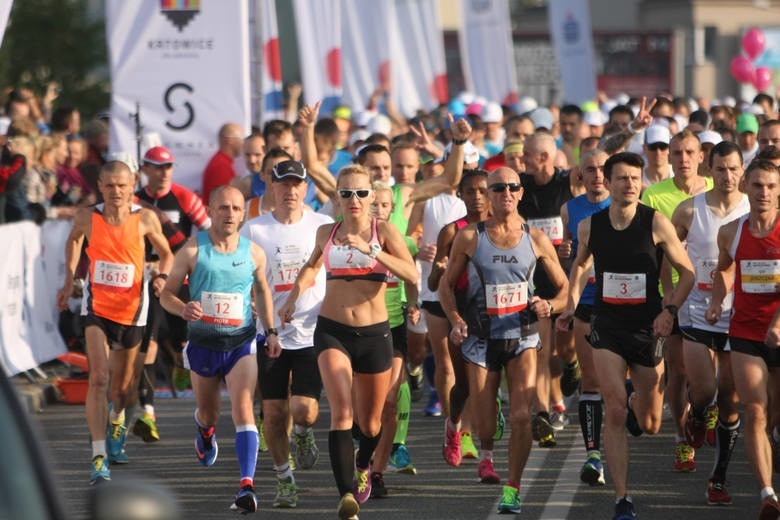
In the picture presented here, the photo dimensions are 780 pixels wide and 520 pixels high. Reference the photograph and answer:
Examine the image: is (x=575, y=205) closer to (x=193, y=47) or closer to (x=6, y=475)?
(x=193, y=47)

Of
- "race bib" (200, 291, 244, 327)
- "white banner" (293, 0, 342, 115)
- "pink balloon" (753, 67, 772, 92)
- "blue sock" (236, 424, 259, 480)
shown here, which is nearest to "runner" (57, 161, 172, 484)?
"race bib" (200, 291, 244, 327)

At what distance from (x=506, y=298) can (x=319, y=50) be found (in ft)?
42.2

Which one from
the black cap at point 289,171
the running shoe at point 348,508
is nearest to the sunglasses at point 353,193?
the black cap at point 289,171

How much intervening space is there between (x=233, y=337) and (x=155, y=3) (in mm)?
6026

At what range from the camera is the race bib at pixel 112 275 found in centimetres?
1030

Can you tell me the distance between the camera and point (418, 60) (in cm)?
3183

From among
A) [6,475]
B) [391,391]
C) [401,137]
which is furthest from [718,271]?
[6,475]

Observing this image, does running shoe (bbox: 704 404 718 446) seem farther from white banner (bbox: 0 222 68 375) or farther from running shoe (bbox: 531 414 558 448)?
white banner (bbox: 0 222 68 375)

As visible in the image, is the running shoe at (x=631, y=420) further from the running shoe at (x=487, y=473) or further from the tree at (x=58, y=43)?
the tree at (x=58, y=43)

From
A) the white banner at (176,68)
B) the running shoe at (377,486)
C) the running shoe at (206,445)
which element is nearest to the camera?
the running shoe at (377,486)

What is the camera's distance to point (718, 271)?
30.4 ft

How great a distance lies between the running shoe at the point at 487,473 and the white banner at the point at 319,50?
10242mm

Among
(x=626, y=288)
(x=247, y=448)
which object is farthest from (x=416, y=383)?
(x=626, y=288)

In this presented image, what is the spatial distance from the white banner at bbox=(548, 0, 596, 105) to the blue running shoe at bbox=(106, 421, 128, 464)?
21148mm
